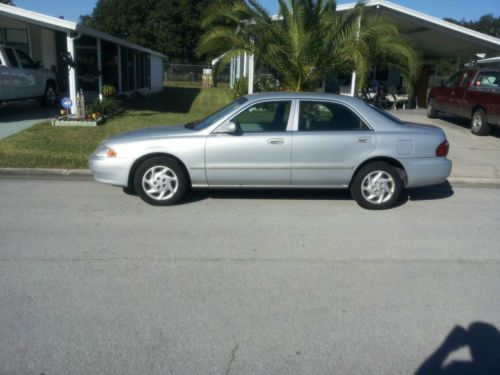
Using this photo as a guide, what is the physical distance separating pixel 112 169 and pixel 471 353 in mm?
4685

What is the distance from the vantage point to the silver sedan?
633 cm

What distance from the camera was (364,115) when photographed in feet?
21.5

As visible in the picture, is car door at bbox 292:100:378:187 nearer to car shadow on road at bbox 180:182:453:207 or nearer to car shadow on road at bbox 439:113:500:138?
car shadow on road at bbox 180:182:453:207

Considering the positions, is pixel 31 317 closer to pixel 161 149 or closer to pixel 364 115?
A: pixel 161 149

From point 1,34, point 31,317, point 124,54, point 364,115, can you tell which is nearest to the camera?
point 31,317

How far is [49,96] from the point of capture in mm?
16172

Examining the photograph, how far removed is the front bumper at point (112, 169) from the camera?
6336mm

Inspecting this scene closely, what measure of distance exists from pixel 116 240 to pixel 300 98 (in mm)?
3070

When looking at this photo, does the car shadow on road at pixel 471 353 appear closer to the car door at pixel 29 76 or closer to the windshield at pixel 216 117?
the windshield at pixel 216 117

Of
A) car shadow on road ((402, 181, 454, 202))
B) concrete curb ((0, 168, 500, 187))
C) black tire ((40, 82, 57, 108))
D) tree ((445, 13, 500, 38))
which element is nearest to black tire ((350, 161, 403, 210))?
car shadow on road ((402, 181, 454, 202))

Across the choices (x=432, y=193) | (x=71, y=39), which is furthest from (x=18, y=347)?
(x=71, y=39)

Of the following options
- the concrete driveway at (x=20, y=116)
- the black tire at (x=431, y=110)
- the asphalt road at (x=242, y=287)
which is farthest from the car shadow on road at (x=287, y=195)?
the black tire at (x=431, y=110)

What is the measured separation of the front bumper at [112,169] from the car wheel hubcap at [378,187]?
3.13m

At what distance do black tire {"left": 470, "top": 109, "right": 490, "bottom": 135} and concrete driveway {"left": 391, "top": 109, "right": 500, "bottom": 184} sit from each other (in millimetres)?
184
